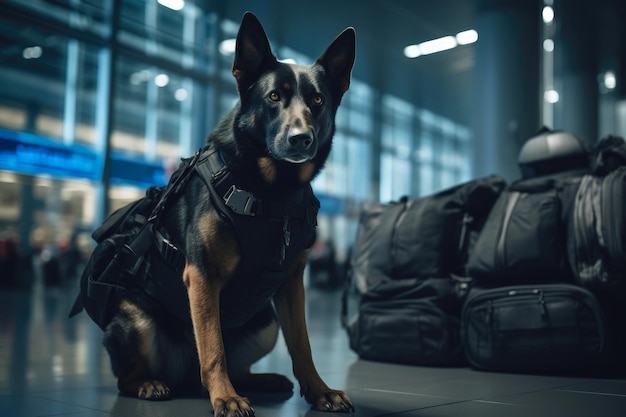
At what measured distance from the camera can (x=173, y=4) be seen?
1043 cm

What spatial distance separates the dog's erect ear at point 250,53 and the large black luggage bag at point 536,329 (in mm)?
A: 1637

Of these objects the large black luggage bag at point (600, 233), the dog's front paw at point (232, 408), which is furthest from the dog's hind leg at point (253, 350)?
the large black luggage bag at point (600, 233)

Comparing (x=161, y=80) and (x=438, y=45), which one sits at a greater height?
(x=438, y=45)

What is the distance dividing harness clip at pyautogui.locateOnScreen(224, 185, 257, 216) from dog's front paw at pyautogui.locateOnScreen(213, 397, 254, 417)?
1.79 ft

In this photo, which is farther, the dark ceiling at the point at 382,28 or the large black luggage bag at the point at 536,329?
the dark ceiling at the point at 382,28

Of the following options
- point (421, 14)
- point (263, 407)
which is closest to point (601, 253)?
point (263, 407)

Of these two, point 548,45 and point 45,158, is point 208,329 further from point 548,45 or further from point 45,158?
point 548,45

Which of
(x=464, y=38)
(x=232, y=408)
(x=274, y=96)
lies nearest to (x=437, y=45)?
(x=464, y=38)

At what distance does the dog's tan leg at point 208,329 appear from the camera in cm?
185

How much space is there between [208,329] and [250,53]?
34.7 inches

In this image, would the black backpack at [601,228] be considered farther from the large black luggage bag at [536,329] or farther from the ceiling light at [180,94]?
the ceiling light at [180,94]

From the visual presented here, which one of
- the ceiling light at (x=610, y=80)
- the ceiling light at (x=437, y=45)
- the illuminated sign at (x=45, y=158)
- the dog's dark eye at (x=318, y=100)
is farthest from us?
the ceiling light at (x=610, y=80)

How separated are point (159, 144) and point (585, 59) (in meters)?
8.72

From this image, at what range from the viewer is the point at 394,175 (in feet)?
54.5
